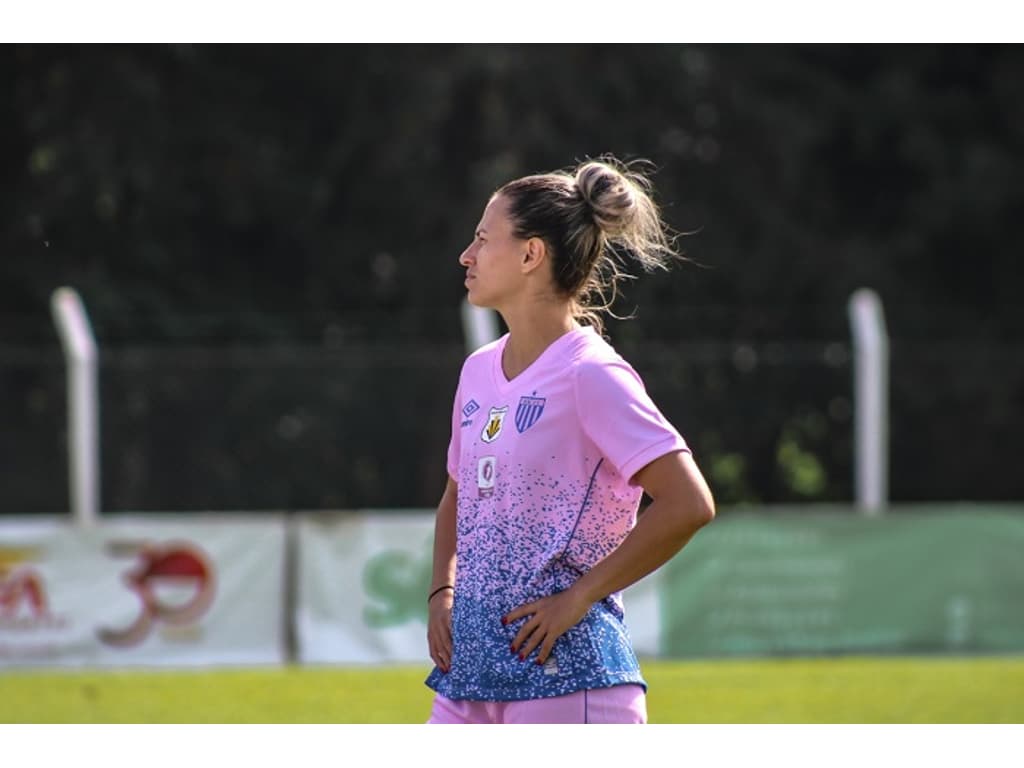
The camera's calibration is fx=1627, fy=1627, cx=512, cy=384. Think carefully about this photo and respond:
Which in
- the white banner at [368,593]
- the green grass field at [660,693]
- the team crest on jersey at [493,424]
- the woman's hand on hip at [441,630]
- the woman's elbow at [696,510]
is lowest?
the green grass field at [660,693]

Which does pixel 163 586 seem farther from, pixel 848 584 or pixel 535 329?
pixel 535 329

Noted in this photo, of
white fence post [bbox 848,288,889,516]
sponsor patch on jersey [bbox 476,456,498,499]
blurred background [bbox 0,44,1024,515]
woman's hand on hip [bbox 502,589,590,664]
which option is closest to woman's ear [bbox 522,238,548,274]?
sponsor patch on jersey [bbox 476,456,498,499]

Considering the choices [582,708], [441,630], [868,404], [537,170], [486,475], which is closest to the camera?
[582,708]

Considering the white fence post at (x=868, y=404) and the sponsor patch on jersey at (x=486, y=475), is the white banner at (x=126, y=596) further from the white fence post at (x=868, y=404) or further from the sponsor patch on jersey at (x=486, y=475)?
the sponsor patch on jersey at (x=486, y=475)

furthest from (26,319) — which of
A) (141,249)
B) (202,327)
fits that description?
(202,327)

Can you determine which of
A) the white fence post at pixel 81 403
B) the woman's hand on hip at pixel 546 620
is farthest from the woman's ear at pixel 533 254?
the white fence post at pixel 81 403

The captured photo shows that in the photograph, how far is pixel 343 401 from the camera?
555 inches

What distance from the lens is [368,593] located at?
11281 millimetres

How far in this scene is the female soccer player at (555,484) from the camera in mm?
3160

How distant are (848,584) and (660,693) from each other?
7.86 ft

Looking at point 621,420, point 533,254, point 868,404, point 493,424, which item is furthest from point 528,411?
point 868,404

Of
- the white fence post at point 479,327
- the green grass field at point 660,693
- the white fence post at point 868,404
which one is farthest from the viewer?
the white fence post at point 868,404

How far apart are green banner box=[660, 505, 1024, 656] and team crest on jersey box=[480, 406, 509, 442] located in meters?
8.10

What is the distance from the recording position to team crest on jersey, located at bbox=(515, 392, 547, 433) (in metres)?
3.27
